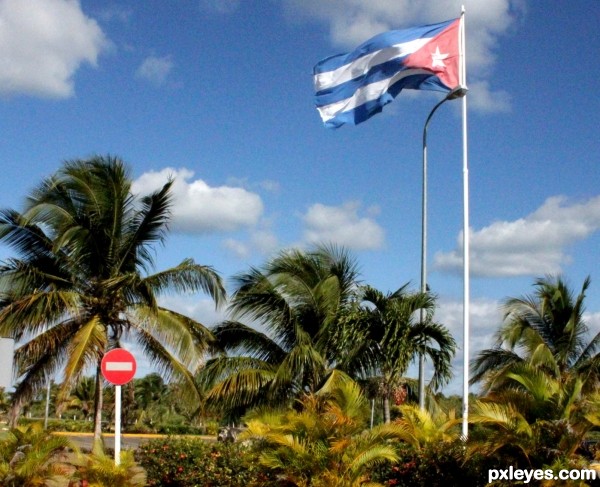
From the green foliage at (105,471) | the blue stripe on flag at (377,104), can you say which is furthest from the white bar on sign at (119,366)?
the blue stripe on flag at (377,104)

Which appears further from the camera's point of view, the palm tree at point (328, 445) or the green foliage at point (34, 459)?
the green foliage at point (34, 459)

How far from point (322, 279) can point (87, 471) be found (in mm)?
7707

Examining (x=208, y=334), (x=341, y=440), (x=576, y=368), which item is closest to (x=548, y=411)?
(x=341, y=440)

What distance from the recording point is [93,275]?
18906mm

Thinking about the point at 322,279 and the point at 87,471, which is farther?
the point at 322,279

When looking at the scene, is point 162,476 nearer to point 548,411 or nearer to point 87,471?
point 87,471

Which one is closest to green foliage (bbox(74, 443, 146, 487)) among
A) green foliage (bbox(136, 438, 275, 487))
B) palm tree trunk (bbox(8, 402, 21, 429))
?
green foliage (bbox(136, 438, 275, 487))

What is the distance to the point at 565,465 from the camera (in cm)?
909

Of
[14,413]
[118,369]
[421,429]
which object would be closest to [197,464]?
[118,369]

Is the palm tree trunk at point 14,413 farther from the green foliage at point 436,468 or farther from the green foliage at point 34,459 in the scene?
the green foliage at point 436,468

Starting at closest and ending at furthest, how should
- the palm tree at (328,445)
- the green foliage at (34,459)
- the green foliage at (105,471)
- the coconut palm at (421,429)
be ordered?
the palm tree at (328,445)
the coconut palm at (421,429)
the green foliage at (105,471)
the green foliage at (34,459)

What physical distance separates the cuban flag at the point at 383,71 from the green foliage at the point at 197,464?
6.45 m

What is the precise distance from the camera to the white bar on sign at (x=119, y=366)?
1329cm

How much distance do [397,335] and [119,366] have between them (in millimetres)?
5533
